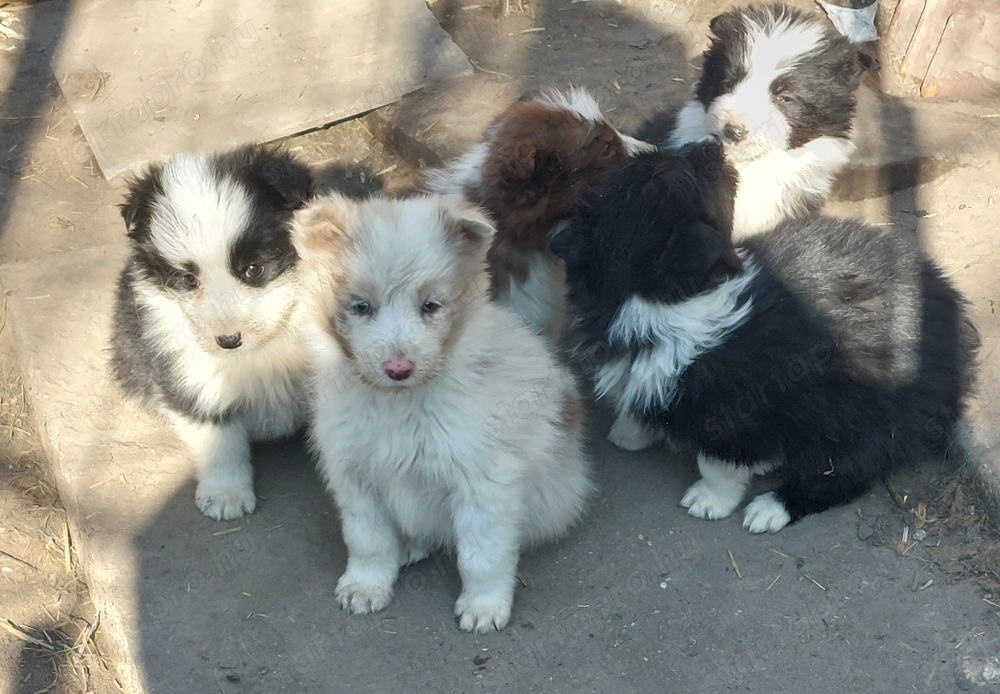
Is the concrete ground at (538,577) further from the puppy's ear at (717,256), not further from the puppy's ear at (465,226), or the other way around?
the puppy's ear at (465,226)

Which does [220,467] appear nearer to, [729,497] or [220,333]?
[220,333]

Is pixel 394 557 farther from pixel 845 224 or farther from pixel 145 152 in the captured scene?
pixel 145 152

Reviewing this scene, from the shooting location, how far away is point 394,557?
379cm

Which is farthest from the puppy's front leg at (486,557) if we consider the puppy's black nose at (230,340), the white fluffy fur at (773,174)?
the white fluffy fur at (773,174)

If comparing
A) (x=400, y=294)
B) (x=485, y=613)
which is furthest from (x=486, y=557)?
(x=400, y=294)

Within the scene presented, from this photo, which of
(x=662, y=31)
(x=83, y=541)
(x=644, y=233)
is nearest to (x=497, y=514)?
(x=644, y=233)

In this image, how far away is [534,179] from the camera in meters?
4.23

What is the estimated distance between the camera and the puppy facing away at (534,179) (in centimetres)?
423

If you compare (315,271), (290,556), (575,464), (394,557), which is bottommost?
(290,556)

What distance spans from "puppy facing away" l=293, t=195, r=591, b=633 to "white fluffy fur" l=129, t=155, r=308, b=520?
1.16ft

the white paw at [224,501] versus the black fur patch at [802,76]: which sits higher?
the black fur patch at [802,76]

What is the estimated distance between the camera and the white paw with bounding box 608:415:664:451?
435 centimetres

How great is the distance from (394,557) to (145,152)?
9.96 ft

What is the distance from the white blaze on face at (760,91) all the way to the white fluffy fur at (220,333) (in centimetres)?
219
